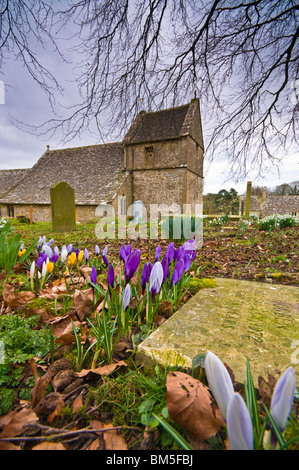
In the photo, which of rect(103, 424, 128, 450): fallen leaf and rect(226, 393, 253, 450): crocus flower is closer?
rect(226, 393, 253, 450): crocus flower

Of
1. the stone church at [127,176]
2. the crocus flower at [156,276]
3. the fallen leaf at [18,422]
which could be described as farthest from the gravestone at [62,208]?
the fallen leaf at [18,422]

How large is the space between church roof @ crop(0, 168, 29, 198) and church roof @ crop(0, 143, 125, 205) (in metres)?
3.36

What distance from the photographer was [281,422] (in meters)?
0.56

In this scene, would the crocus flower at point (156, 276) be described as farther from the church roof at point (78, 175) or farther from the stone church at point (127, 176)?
the church roof at point (78, 175)

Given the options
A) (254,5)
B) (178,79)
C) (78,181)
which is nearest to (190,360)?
(178,79)

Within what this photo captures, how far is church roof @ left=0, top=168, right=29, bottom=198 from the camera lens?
22884 millimetres

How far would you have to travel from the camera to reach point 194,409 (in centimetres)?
69

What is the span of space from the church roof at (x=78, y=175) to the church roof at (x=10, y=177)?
11.0ft

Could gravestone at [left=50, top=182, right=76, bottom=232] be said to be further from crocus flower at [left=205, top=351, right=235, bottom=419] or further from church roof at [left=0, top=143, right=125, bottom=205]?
crocus flower at [left=205, top=351, right=235, bottom=419]

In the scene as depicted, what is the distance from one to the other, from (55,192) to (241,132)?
7.42 m

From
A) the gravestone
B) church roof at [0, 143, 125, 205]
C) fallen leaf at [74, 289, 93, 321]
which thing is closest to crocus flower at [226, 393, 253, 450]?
fallen leaf at [74, 289, 93, 321]

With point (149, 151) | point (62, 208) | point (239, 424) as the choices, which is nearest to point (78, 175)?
point (149, 151)

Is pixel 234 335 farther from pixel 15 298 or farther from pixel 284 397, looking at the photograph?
pixel 15 298

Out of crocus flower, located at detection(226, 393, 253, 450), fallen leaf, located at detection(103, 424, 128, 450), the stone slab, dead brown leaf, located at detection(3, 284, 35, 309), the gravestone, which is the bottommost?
fallen leaf, located at detection(103, 424, 128, 450)
